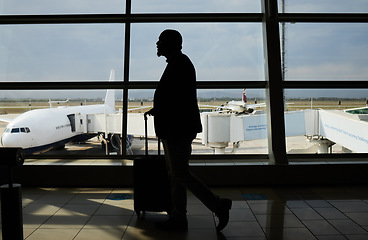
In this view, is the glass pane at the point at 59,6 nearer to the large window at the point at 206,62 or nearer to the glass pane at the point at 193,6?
the large window at the point at 206,62

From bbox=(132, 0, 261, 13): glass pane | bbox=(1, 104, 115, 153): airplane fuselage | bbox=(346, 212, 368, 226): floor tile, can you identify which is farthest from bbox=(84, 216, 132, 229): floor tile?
bbox=(1, 104, 115, 153): airplane fuselage

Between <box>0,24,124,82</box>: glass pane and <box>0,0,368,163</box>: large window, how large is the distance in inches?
0.5

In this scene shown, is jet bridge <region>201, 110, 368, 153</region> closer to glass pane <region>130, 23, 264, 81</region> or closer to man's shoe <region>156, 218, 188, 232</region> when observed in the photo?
glass pane <region>130, 23, 264, 81</region>

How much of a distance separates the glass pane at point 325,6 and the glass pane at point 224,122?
1082 millimetres

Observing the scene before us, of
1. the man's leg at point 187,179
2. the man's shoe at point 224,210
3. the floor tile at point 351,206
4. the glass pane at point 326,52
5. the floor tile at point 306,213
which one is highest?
the glass pane at point 326,52

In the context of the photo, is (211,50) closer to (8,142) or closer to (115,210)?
(115,210)

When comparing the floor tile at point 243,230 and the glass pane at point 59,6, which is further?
the glass pane at point 59,6

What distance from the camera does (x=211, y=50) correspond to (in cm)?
451

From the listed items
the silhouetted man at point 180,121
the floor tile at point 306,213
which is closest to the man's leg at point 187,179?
the silhouetted man at point 180,121

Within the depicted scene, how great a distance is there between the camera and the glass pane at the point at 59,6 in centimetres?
443

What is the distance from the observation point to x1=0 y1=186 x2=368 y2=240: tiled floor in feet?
8.53

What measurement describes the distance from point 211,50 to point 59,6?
1.91 metres

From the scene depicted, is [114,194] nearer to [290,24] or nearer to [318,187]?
[318,187]

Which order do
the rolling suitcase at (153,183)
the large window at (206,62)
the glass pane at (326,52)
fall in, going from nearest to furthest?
1. the rolling suitcase at (153,183)
2. the large window at (206,62)
3. the glass pane at (326,52)
